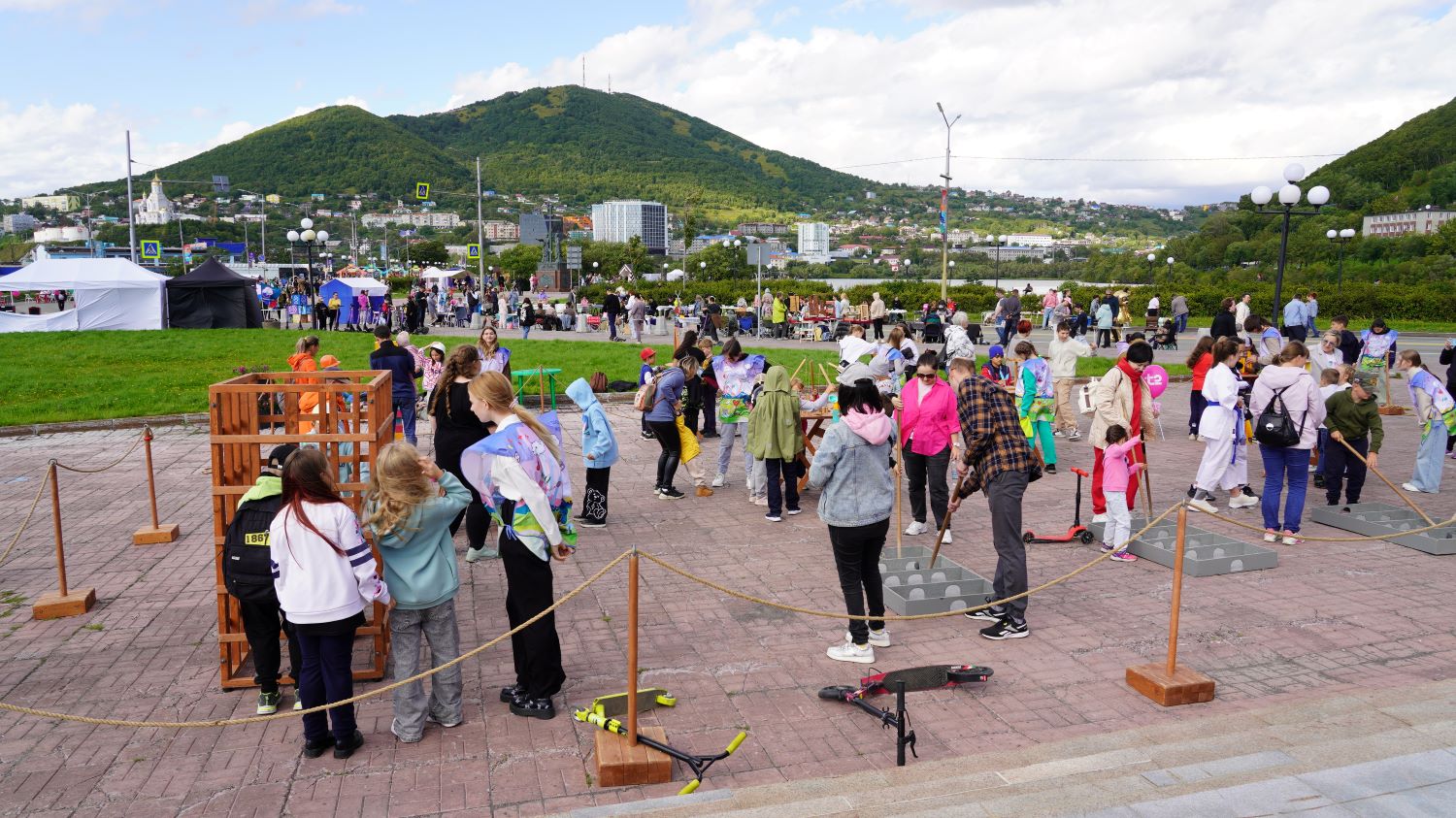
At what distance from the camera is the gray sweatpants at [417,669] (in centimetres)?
487

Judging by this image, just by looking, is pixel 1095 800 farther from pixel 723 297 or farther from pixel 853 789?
pixel 723 297

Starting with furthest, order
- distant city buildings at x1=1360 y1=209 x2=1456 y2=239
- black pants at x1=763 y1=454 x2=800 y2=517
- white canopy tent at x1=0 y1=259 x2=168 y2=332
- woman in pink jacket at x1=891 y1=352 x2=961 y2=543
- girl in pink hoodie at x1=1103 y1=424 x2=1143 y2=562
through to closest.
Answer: distant city buildings at x1=1360 y1=209 x2=1456 y2=239, white canopy tent at x1=0 y1=259 x2=168 y2=332, black pants at x1=763 y1=454 x2=800 y2=517, woman in pink jacket at x1=891 y1=352 x2=961 y2=543, girl in pink hoodie at x1=1103 y1=424 x2=1143 y2=562

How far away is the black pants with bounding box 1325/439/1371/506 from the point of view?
388 inches

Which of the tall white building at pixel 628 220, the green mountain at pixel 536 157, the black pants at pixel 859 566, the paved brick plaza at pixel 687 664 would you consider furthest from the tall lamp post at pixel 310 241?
the tall white building at pixel 628 220

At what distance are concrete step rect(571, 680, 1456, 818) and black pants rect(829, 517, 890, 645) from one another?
1355 millimetres

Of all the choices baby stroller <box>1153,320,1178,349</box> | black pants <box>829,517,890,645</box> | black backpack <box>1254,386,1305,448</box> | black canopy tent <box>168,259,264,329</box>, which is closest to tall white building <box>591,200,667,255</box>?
black canopy tent <box>168,259,264,329</box>

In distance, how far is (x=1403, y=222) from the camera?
6266cm

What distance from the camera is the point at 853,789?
4.24 meters

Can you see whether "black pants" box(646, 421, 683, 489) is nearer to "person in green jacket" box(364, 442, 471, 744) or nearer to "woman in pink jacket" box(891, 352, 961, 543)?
"woman in pink jacket" box(891, 352, 961, 543)

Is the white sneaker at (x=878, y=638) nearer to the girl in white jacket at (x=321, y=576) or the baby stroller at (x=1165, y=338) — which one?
the girl in white jacket at (x=321, y=576)

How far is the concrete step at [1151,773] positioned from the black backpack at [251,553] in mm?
2179

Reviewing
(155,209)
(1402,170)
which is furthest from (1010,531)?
(155,209)

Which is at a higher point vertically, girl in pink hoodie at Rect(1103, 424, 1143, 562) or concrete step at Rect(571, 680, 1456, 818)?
girl in pink hoodie at Rect(1103, 424, 1143, 562)

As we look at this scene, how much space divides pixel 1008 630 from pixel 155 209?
161126 millimetres
